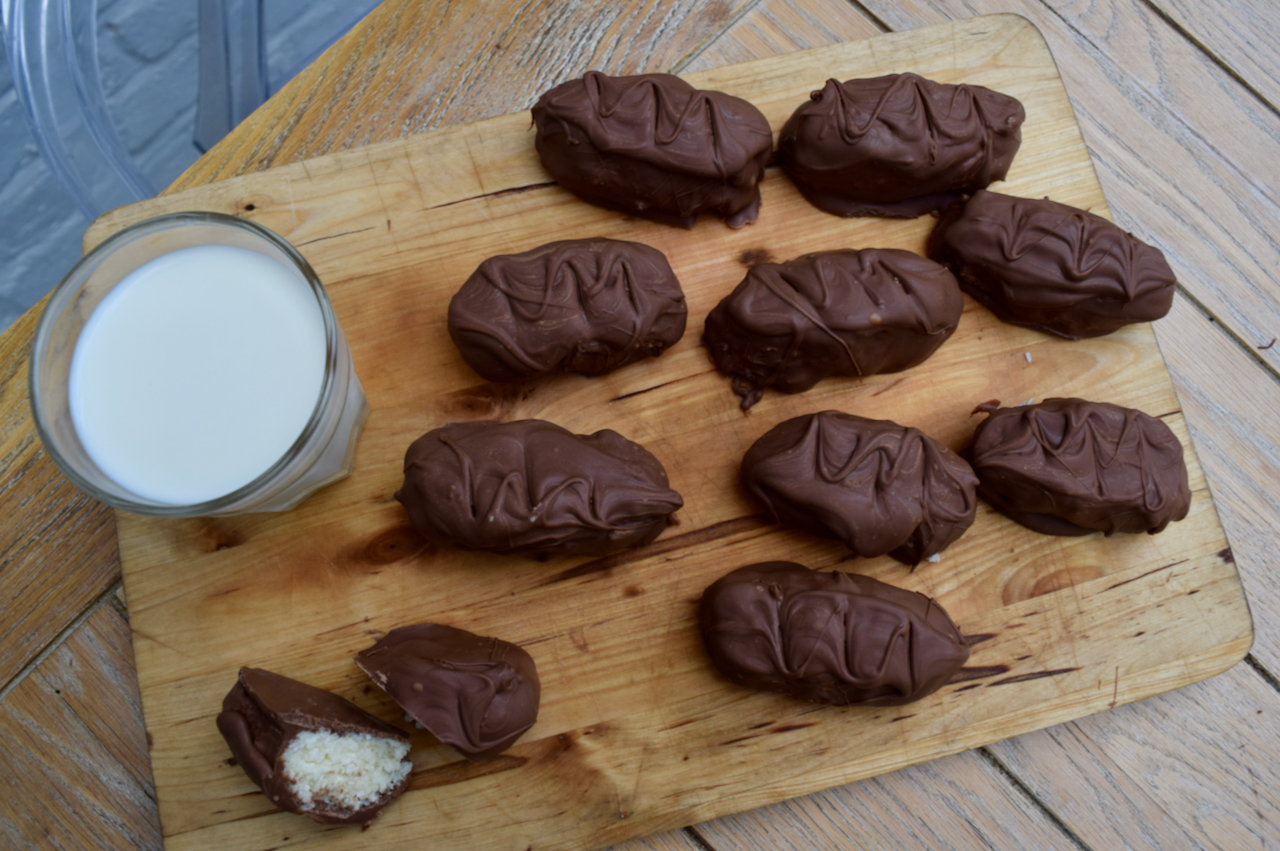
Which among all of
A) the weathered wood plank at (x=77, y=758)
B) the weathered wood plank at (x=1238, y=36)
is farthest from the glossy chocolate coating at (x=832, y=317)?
the weathered wood plank at (x=77, y=758)

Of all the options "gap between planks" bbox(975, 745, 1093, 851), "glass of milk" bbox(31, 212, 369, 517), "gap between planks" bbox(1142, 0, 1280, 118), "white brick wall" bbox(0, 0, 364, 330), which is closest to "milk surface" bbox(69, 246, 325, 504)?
"glass of milk" bbox(31, 212, 369, 517)

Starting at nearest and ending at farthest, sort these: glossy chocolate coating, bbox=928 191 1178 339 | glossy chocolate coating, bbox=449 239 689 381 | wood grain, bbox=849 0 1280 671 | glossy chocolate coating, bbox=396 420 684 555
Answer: glossy chocolate coating, bbox=396 420 684 555, glossy chocolate coating, bbox=449 239 689 381, glossy chocolate coating, bbox=928 191 1178 339, wood grain, bbox=849 0 1280 671

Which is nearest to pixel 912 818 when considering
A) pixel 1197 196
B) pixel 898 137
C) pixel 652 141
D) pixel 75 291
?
pixel 898 137

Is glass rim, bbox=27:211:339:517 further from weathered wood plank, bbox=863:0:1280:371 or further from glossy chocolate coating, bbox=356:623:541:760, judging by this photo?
weathered wood plank, bbox=863:0:1280:371

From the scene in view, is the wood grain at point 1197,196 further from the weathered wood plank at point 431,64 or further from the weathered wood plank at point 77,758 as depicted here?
the weathered wood plank at point 77,758

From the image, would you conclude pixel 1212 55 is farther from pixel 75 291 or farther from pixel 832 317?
pixel 75 291

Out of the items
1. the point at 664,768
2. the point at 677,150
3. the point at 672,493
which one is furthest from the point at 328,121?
the point at 664,768
